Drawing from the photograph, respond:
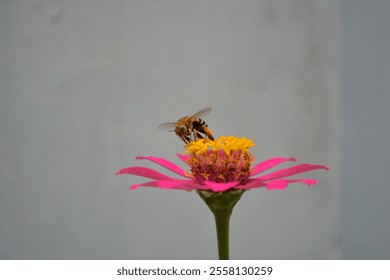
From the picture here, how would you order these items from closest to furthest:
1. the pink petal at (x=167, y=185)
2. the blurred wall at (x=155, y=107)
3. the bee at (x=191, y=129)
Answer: the pink petal at (x=167, y=185), the bee at (x=191, y=129), the blurred wall at (x=155, y=107)

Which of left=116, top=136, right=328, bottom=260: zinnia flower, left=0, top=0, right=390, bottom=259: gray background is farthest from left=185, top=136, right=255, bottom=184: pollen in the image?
left=0, top=0, right=390, bottom=259: gray background

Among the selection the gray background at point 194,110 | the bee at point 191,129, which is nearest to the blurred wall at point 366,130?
the gray background at point 194,110

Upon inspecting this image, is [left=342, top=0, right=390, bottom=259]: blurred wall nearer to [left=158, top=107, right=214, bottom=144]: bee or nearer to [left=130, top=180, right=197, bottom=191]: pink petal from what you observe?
[left=158, top=107, right=214, bottom=144]: bee

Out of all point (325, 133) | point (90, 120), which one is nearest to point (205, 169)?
point (90, 120)

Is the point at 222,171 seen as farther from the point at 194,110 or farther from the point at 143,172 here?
the point at 194,110

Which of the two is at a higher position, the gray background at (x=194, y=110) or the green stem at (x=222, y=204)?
the gray background at (x=194, y=110)

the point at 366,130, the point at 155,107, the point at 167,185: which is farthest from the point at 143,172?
the point at 366,130

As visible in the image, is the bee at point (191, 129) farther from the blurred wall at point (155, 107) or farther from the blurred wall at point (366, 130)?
the blurred wall at point (366, 130)
